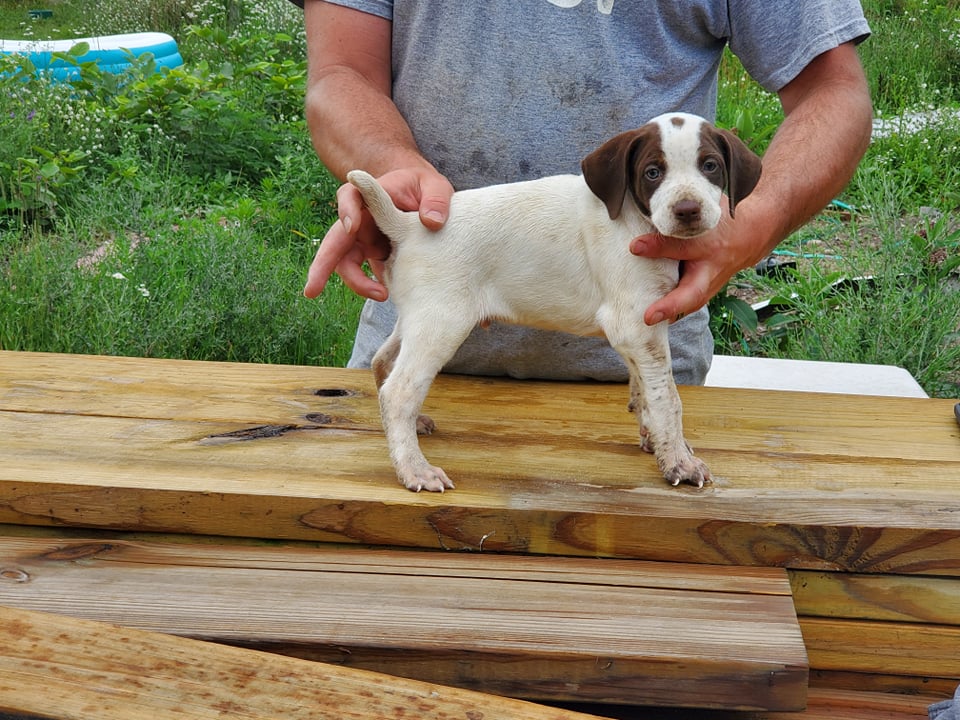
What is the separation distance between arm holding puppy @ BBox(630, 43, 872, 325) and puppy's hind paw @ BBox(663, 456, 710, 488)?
0.30 m

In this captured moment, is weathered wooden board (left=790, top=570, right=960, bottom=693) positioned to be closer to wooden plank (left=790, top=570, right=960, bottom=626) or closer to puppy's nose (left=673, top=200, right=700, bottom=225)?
wooden plank (left=790, top=570, right=960, bottom=626)

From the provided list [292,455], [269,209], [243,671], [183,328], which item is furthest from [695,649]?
[269,209]

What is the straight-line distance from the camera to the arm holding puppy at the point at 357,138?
7.02 feet

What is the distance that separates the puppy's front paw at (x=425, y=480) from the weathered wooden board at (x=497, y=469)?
0.03 m

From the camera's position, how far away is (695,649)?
68.1 inches

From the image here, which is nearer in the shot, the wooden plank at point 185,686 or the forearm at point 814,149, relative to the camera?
the wooden plank at point 185,686

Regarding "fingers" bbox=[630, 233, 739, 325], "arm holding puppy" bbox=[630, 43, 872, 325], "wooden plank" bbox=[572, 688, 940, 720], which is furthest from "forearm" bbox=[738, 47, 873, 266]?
"wooden plank" bbox=[572, 688, 940, 720]

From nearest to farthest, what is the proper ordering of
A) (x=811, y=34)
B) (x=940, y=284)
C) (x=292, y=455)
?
(x=292, y=455) < (x=811, y=34) < (x=940, y=284)

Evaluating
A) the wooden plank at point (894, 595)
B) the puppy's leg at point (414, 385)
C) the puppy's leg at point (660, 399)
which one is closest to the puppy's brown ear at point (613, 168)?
the puppy's leg at point (660, 399)

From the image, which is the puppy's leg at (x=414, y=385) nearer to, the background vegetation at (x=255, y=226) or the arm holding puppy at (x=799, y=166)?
the arm holding puppy at (x=799, y=166)

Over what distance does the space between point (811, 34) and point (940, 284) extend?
7.89 feet

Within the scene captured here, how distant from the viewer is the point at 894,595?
79.3 inches

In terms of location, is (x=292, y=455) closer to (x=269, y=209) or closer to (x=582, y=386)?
(x=582, y=386)

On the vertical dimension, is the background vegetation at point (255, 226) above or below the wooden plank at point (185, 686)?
below
